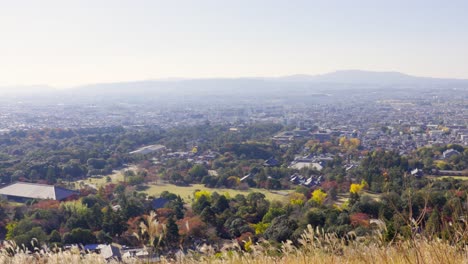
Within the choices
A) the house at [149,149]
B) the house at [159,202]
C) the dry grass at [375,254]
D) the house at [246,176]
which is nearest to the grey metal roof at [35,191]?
the house at [159,202]

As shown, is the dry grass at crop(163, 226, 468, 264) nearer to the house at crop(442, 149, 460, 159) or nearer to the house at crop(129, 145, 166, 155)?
the house at crop(442, 149, 460, 159)

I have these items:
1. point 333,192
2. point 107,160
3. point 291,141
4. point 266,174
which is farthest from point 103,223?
point 291,141

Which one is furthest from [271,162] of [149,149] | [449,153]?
[449,153]

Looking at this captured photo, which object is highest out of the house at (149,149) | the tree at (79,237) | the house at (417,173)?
the tree at (79,237)

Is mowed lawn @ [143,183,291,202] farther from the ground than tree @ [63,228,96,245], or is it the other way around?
tree @ [63,228,96,245]

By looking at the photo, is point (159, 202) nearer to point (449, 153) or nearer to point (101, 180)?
point (101, 180)

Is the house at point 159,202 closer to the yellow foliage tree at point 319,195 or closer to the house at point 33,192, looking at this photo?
the house at point 33,192

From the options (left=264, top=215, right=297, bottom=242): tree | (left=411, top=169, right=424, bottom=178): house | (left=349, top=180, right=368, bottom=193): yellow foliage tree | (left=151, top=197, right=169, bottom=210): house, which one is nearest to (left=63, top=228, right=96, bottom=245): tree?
(left=151, top=197, right=169, bottom=210): house

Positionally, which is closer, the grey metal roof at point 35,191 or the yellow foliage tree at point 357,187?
the grey metal roof at point 35,191
